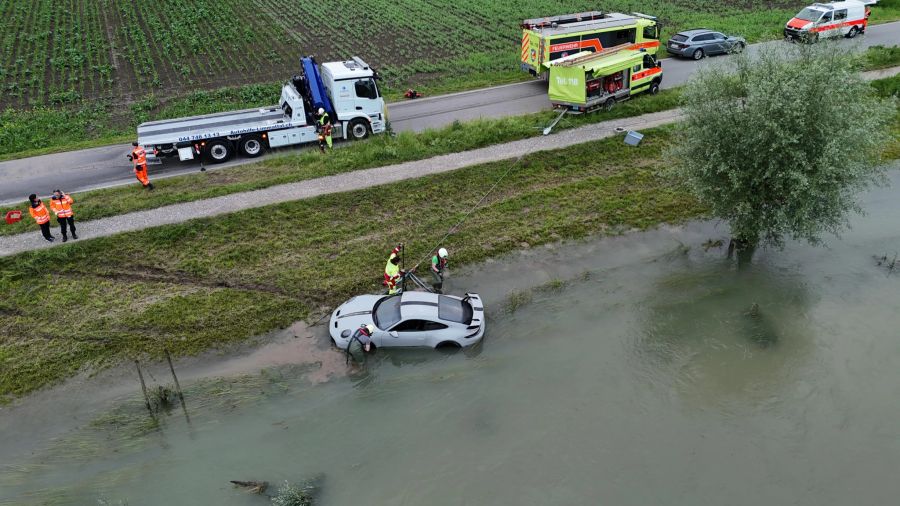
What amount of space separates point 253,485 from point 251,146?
13.8 metres

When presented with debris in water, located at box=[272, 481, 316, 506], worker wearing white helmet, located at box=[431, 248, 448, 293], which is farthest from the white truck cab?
debris in water, located at box=[272, 481, 316, 506]

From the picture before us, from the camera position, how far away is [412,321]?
Result: 48.0 feet

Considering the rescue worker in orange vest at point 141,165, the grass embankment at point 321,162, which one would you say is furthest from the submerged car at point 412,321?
the rescue worker in orange vest at point 141,165

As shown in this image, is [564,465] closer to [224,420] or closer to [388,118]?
[224,420]

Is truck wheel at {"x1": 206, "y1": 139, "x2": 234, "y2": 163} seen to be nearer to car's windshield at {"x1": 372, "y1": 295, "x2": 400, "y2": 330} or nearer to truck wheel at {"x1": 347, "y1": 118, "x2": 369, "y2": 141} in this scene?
truck wheel at {"x1": 347, "y1": 118, "x2": 369, "y2": 141}

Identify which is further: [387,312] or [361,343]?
[387,312]

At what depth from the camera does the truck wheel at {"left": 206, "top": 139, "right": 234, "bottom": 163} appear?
22188 millimetres

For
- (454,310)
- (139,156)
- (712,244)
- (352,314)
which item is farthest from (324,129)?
(712,244)

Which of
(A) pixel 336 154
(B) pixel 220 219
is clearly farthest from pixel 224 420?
(A) pixel 336 154

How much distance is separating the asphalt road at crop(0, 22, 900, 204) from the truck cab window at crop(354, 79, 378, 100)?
7.40 ft

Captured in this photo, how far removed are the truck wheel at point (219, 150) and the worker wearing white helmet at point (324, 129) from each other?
3106 millimetres

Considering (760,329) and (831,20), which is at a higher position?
(831,20)

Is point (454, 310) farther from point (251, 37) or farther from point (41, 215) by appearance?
point (251, 37)

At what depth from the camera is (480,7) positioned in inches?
1625
